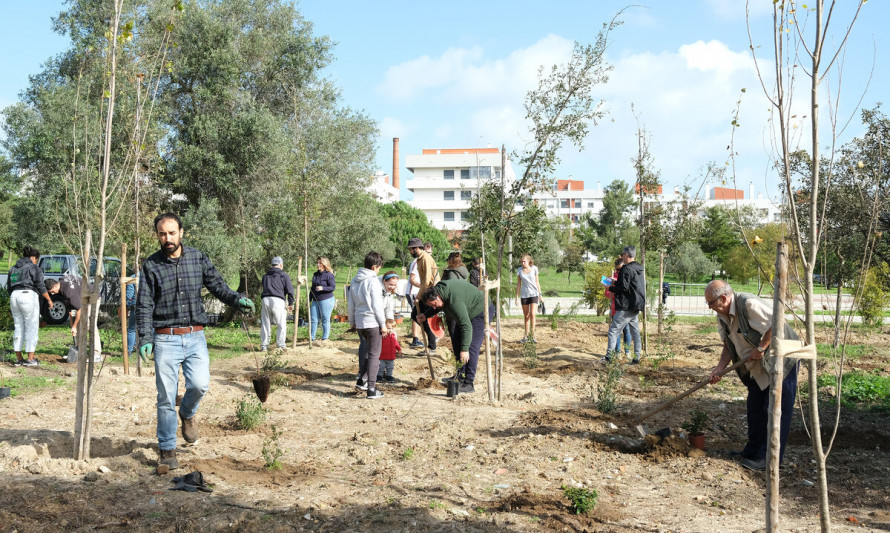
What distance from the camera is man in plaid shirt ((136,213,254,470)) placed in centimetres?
517

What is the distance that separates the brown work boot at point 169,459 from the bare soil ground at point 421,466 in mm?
139

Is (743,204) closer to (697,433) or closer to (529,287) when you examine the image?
(529,287)

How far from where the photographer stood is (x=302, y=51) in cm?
1811

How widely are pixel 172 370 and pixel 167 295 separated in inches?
22.4

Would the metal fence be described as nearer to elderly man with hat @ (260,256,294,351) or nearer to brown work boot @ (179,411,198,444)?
elderly man with hat @ (260,256,294,351)

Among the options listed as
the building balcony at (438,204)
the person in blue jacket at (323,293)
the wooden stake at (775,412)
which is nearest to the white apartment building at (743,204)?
the wooden stake at (775,412)

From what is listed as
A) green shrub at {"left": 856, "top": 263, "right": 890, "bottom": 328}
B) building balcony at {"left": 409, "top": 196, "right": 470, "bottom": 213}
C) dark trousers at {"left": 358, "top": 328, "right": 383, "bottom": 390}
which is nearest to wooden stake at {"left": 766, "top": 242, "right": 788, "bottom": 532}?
dark trousers at {"left": 358, "top": 328, "right": 383, "bottom": 390}

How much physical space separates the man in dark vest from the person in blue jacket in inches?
301

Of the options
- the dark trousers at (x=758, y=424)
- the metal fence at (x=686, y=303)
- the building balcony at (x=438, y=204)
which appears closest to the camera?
the dark trousers at (x=758, y=424)

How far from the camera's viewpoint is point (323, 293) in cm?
1245

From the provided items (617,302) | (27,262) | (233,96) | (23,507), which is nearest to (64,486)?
(23,507)

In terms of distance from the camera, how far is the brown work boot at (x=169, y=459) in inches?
203

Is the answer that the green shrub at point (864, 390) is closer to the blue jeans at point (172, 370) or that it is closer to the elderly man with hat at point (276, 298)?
the blue jeans at point (172, 370)

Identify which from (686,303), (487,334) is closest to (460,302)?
(487,334)
